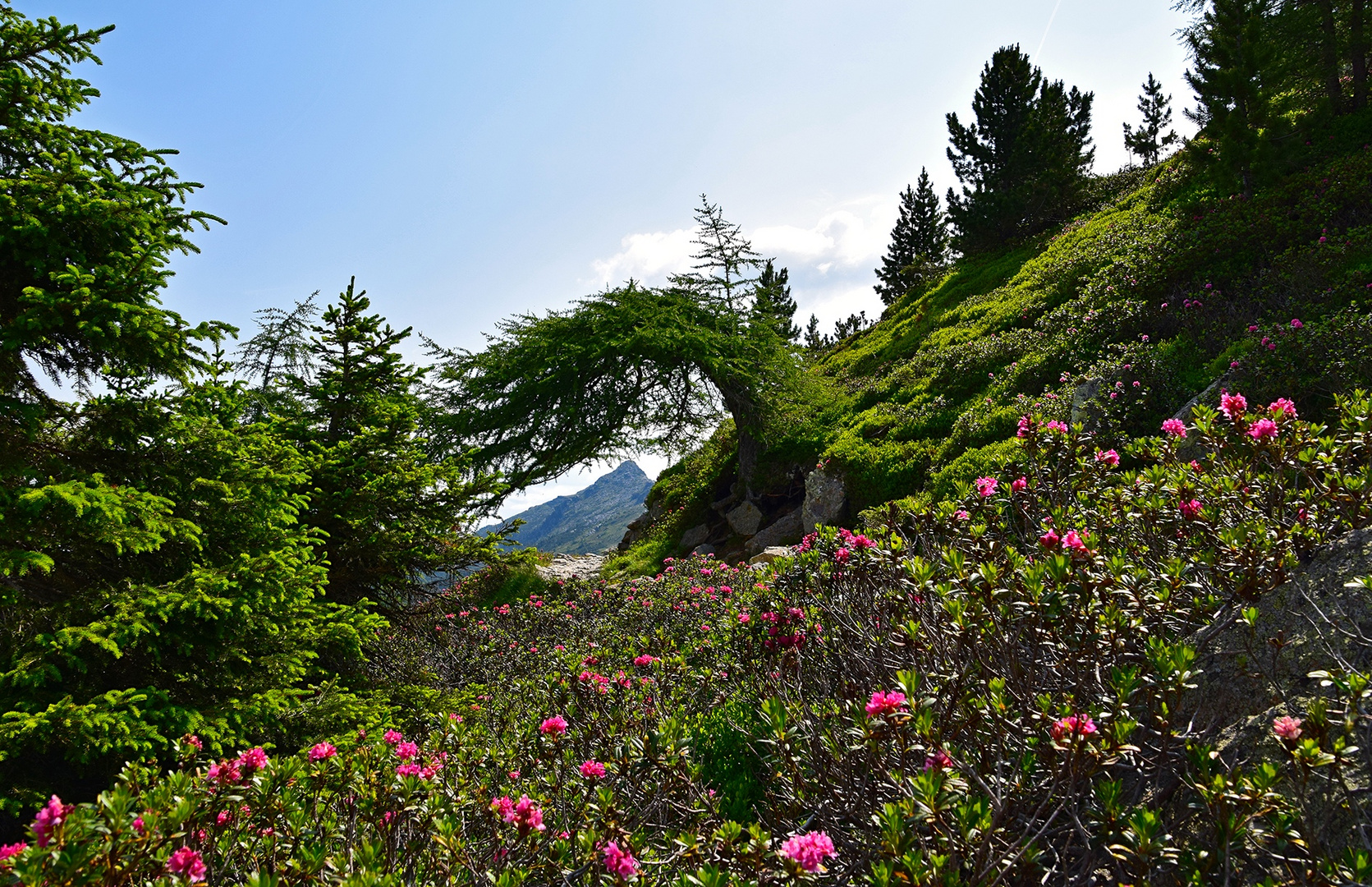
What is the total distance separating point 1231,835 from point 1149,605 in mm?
1087

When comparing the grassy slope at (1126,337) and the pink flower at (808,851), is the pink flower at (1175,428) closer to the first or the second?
the grassy slope at (1126,337)

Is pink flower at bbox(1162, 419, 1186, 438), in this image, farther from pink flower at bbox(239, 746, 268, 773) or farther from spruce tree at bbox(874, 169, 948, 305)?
spruce tree at bbox(874, 169, 948, 305)

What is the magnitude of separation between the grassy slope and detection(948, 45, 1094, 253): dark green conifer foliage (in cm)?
625

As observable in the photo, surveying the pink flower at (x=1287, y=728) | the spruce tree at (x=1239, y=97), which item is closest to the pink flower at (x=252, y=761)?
the pink flower at (x=1287, y=728)

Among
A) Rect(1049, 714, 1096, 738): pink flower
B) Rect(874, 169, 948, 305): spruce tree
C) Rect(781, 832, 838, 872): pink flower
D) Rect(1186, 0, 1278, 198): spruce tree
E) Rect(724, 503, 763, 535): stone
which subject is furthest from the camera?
Rect(874, 169, 948, 305): spruce tree

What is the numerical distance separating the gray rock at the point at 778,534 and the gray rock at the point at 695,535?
2.41m

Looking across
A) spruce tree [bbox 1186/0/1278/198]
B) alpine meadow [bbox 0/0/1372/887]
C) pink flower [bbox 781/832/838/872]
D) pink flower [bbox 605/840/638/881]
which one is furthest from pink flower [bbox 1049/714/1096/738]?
spruce tree [bbox 1186/0/1278/198]

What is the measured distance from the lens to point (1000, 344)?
43.2 feet

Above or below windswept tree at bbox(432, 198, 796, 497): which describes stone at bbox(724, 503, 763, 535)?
below

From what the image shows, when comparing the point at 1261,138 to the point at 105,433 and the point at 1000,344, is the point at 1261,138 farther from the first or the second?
the point at 105,433

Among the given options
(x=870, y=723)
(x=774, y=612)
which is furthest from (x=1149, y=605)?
(x=774, y=612)

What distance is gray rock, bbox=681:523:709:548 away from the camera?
1675 cm

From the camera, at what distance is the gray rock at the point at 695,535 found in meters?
16.8

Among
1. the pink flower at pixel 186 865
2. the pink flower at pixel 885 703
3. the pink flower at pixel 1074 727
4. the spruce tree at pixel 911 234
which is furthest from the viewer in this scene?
the spruce tree at pixel 911 234
